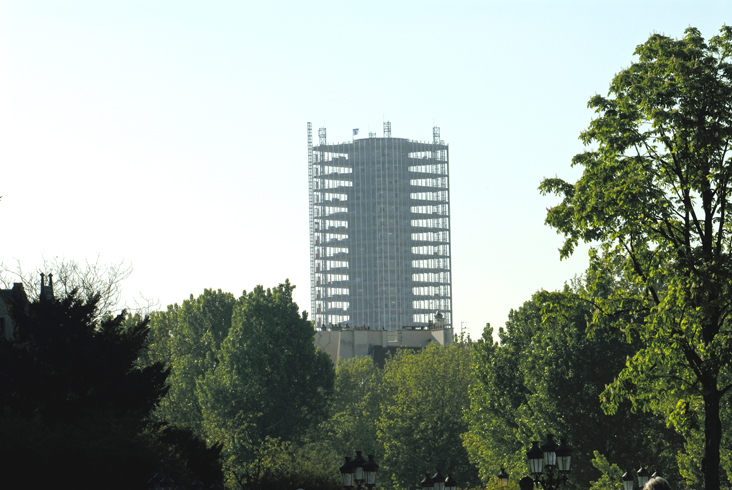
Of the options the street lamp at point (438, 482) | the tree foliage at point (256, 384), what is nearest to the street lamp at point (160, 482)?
the street lamp at point (438, 482)

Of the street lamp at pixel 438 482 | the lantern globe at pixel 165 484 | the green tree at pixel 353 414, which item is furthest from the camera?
the green tree at pixel 353 414

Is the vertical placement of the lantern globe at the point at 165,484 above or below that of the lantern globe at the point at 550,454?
below

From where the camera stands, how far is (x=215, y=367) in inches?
2653

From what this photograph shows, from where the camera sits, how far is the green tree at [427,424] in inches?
2975

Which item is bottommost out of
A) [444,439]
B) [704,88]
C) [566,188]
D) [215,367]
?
[444,439]

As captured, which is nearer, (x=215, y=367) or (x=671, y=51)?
(x=671, y=51)

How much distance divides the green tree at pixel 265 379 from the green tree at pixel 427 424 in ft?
41.3

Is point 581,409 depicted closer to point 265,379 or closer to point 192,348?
point 265,379

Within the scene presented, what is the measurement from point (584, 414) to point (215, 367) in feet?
95.5

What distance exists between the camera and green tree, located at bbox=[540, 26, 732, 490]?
79.6 feet

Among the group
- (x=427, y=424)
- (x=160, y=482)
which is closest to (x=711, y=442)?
(x=160, y=482)

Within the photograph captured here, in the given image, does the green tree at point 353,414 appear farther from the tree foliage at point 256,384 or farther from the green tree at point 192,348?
the green tree at point 192,348

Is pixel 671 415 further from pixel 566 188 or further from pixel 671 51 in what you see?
pixel 671 51

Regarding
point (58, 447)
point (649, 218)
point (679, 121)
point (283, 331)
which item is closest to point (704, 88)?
point (679, 121)
